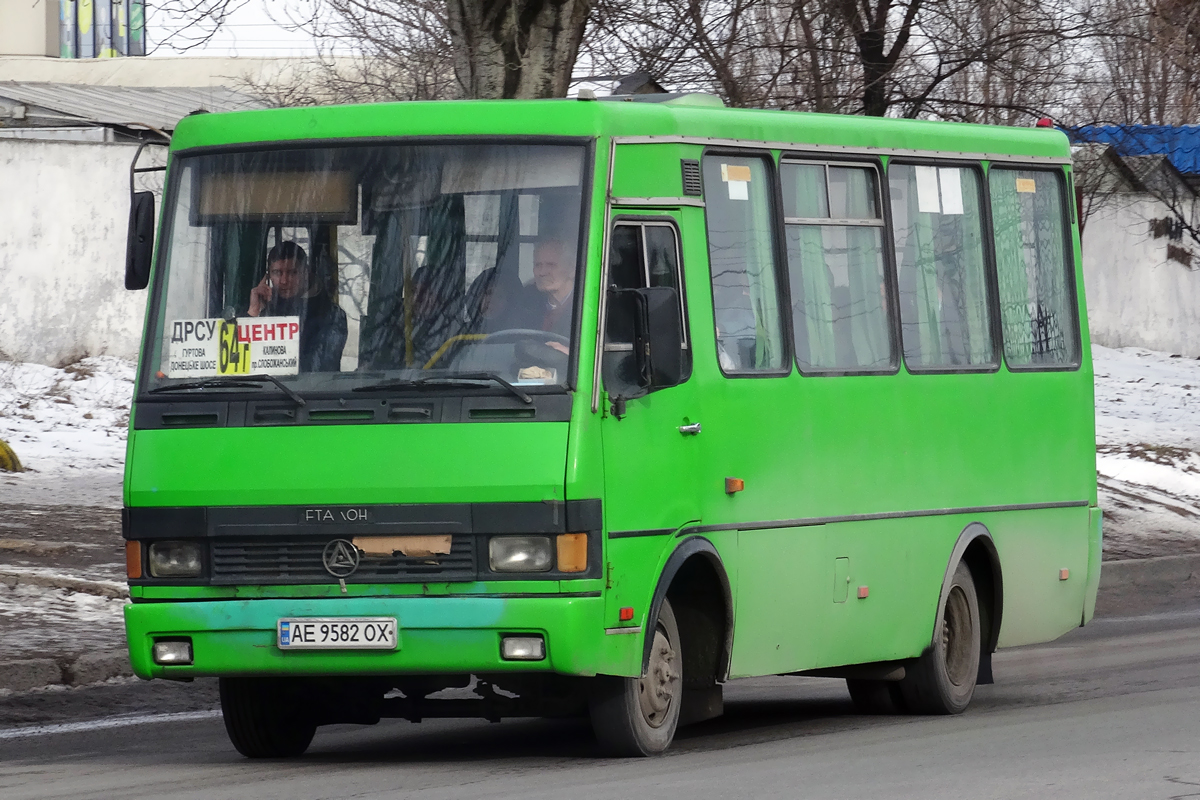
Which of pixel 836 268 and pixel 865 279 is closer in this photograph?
pixel 836 268

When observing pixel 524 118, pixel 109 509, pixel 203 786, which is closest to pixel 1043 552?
pixel 524 118

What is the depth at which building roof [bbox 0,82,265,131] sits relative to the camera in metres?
32.4

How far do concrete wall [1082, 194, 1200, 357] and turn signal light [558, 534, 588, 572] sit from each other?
31.2 m

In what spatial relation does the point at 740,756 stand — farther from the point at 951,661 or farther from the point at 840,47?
the point at 840,47

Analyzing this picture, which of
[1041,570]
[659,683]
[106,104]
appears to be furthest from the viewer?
[106,104]

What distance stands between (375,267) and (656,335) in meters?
1.11

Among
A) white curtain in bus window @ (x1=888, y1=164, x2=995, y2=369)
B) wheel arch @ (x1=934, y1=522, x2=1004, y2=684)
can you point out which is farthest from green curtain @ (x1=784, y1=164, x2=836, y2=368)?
wheel arch @ (x1=934, y1=522, x2=1004, y2=684)

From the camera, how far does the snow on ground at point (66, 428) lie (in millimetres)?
18734

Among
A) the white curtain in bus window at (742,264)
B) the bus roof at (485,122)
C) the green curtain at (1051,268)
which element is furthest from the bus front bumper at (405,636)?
the green curtain at (1051,268)

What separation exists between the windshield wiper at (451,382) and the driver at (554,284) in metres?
0.24

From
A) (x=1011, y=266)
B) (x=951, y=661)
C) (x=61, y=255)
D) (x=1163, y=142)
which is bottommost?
(x=951, y=661)

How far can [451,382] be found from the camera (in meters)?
7.75

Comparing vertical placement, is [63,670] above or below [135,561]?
below

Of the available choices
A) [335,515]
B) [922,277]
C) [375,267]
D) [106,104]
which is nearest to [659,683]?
[335,515]
